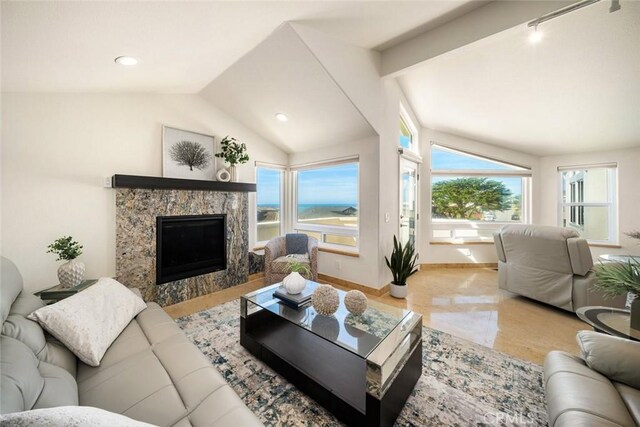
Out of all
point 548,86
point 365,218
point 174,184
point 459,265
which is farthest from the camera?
point 459,265

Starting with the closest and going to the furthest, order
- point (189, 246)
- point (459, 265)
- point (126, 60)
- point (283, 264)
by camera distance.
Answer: point (126, 60)
point (189, 246)
point (283, 264)
point (459, 265)

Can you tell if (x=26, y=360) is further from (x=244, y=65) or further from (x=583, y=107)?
(x=583, y=107)

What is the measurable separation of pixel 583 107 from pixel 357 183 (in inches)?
116

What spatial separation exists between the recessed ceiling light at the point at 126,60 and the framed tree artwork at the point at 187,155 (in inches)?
42.2

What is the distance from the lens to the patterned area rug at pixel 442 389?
54.5 inches

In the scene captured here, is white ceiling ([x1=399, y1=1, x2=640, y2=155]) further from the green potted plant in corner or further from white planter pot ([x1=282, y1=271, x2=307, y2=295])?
white planter pot ([x1=282, y1=271, x2=307, y2=295])

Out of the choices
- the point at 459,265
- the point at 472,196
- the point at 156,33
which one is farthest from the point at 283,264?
the point at 472,196

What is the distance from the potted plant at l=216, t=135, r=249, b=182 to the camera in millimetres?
3375

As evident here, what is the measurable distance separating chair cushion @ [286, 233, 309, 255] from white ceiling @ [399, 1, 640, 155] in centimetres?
280

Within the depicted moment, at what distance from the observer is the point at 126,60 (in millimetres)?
1890

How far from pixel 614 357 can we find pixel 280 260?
2.96 m

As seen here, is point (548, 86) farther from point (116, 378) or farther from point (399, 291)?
point (116, 378)

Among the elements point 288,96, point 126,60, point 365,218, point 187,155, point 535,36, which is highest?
point 535,36

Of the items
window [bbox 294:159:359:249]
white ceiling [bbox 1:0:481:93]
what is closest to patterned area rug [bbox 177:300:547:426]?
window [bbox 294:159:359:249]
